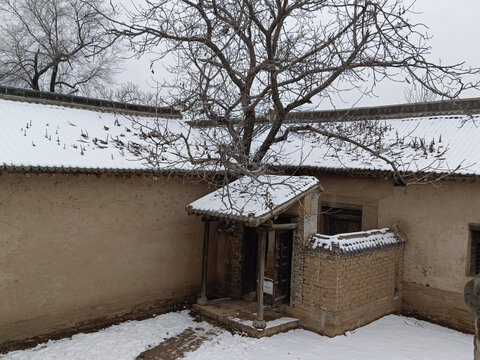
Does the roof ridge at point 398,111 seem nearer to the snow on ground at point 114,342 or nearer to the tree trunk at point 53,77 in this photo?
the snow on ground at point 114,342

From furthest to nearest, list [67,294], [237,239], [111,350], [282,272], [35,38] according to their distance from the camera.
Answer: [35,38] < [237,239] < [282,272] < [67,294] < [111,350]

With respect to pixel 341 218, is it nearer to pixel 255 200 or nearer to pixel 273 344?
pixel 255 200

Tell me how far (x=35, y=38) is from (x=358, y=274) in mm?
20282

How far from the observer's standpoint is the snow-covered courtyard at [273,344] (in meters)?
7.52

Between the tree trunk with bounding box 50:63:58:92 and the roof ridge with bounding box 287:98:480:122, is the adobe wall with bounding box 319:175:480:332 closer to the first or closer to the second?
the roof ridge with bounding box 287:98:480:122

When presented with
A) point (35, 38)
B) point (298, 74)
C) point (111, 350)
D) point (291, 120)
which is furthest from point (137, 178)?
point (35, 38)

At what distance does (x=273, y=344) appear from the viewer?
26.3 feet

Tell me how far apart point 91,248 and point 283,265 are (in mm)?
4242

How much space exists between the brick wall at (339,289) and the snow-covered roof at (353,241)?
0.12m

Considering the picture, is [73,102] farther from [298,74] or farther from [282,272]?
[282,272]

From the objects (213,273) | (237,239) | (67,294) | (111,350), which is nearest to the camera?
(111,350)

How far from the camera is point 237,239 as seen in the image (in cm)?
1047

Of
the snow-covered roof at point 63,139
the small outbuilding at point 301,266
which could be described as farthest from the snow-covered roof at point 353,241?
the snow-covered roof at point 63,139

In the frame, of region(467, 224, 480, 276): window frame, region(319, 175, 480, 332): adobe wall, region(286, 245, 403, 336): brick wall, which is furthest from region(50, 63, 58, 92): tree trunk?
region(467, 224, 480, 276): window frame
